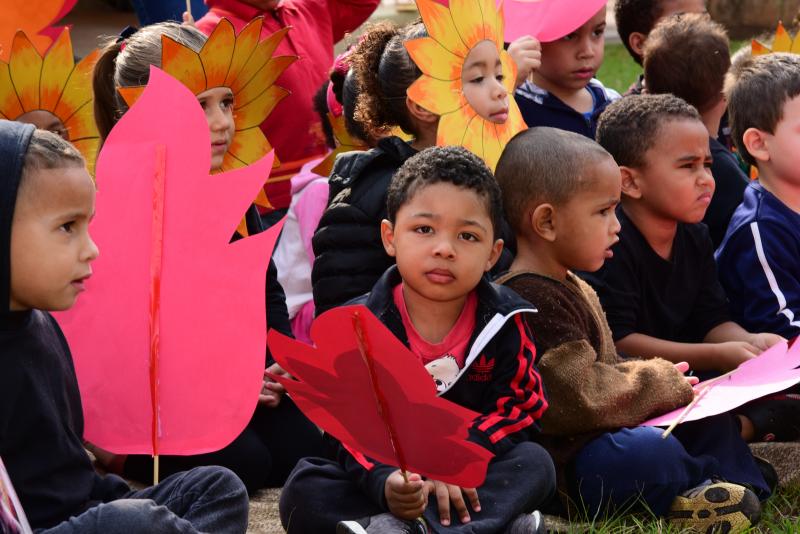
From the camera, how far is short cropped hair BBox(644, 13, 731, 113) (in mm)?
4090

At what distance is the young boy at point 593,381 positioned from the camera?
2779 mm

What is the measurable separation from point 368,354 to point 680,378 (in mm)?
963

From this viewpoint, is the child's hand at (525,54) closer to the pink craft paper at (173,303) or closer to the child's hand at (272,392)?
the child's hand at (272,392)

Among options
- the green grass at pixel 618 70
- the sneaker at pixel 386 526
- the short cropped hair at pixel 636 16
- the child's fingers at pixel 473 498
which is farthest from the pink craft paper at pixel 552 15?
the green grass at pixel 618 70

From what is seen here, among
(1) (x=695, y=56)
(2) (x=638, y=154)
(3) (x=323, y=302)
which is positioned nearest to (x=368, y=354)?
(3) (x=323, y=302)

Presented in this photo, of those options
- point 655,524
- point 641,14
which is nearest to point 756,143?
point 641,14

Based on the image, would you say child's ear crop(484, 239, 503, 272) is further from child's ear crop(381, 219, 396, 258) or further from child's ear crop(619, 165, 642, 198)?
child's ear crop(619, 165, 642, 198)

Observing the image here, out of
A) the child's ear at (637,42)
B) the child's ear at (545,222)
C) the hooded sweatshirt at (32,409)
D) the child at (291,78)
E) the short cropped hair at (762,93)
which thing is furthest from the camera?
the child's ear at (637,42)

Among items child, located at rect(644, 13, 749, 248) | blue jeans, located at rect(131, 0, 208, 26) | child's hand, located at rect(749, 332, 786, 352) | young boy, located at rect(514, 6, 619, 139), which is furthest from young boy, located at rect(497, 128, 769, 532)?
blue jeans, located at rect(131, 0, 208, 26)

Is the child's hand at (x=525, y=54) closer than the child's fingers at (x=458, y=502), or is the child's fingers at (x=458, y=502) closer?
the child's fingers at (x=458, y=502)

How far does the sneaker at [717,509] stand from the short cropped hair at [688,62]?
1.67m

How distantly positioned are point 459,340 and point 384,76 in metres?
0.91

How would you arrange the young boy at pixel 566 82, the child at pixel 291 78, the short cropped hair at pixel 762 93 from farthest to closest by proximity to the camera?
the child at pixel 291 78, the young boy at pixel 566 82, the short cropped hair at pixel 762 93

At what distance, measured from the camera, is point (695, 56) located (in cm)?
407
